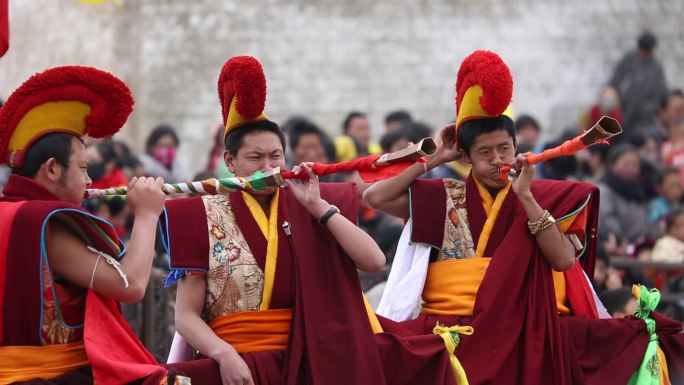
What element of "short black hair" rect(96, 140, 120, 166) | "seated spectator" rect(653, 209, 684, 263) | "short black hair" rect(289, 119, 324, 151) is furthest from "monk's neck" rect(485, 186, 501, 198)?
"short black hair" rect(96, 140, 120, 166)

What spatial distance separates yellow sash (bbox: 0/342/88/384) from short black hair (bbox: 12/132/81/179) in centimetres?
58

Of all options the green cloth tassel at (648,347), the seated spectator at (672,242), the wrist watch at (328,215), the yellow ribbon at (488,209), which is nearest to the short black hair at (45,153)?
the wrist watch at (328,215)

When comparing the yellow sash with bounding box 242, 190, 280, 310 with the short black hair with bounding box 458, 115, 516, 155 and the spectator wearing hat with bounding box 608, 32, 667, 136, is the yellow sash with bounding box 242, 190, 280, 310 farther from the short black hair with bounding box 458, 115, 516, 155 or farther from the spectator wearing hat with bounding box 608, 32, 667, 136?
the spectator wearing hat with bounding box 608, 32, 667, 136

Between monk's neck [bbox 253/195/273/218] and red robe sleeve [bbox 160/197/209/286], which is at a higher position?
monk's neck [bbox 253/195/273/218]

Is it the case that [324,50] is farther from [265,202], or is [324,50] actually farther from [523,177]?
[265,202]

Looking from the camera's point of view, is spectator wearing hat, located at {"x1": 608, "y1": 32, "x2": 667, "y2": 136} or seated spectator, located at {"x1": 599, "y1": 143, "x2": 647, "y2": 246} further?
spectator wearing hat, located at {"x1": 608, "y1": 32, "x2": 667, "y2": 136}

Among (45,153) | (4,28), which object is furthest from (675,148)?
(45,153)

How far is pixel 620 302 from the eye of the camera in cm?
712

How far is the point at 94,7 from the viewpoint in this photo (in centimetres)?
1464

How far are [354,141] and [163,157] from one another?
152 centimetres

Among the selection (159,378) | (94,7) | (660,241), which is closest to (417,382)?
(159,378)

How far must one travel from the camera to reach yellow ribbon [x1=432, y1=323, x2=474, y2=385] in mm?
5478

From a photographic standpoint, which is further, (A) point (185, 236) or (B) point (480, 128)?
(B) point (480, 128)

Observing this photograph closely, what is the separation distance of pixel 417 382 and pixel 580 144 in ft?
3.51
